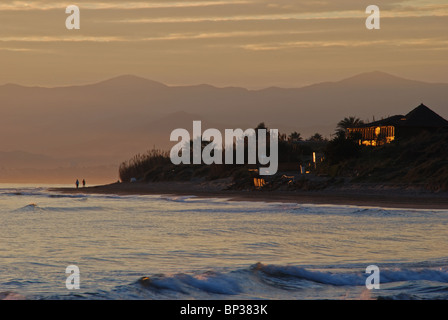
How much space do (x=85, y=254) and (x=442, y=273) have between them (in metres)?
10.2

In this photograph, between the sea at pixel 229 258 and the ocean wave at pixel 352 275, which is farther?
the ocean wave at pixel 352 275

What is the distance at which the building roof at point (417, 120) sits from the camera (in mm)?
86562

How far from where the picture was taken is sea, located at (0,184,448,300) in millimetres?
14711

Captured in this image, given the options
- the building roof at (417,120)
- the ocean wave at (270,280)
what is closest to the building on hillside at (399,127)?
the building roof at (417,120)

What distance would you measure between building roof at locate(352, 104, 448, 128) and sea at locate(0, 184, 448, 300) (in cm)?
5275

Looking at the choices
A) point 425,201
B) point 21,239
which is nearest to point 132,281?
point 21,239

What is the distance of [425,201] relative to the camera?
1763 inches

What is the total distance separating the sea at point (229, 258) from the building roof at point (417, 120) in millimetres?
52745

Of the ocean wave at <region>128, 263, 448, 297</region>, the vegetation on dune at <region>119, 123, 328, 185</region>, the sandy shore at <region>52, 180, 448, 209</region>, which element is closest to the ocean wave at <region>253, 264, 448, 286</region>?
the ocean wave at <region>128, 263, 448, 297</region>

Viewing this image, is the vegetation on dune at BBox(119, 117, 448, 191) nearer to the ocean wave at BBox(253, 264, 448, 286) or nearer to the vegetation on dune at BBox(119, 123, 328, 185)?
the vegetation on dune at BBox(119, 123, 328, 185)

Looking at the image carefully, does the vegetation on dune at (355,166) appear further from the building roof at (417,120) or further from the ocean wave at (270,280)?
the ocean wave at (270,280)

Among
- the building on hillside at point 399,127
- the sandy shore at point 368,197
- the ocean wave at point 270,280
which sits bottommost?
the ocean wave at point 270,280

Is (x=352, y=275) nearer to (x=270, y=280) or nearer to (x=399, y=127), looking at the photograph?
(x=270, y=280)
